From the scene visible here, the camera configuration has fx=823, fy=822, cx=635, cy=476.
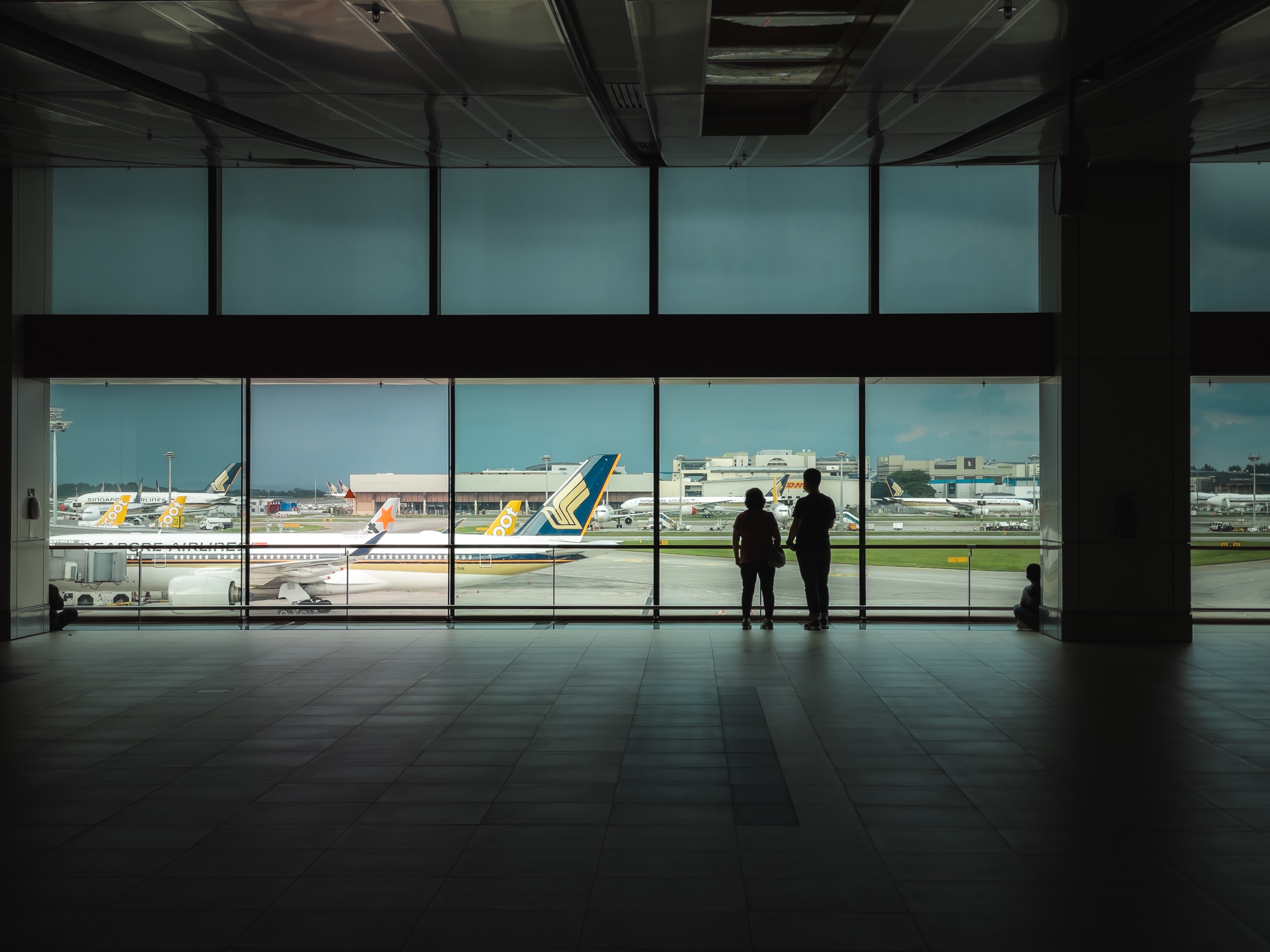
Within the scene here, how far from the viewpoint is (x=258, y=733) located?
470 cm

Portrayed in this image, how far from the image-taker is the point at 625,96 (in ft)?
19.6

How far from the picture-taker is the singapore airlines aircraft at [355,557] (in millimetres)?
8727

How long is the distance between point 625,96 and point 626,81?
0.27 metres

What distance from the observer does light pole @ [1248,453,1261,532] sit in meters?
9.62

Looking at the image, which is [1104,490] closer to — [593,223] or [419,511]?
[593,223]

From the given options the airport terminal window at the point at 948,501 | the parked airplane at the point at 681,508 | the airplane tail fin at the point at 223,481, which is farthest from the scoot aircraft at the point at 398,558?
the airport terminal window at the point at 948,501

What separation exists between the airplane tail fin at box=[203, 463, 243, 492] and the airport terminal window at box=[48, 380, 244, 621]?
174 inches

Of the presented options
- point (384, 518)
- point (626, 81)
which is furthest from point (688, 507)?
point (626, 81)

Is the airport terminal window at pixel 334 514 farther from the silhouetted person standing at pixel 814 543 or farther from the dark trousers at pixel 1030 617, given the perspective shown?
the dark trousers at pixel 1030 617

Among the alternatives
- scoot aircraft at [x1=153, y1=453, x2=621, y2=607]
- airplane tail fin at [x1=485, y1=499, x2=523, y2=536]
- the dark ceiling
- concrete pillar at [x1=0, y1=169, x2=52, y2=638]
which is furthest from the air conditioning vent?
airplane tail fin at [x1=485, y1=499, x2=523, y2=536]

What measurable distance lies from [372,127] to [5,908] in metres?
5.55

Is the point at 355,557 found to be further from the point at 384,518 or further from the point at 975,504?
the point at 975,504

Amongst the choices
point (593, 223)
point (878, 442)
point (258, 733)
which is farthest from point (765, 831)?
point (593, 223)

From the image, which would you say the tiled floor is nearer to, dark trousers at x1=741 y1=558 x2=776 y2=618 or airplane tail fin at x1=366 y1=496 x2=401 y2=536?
dark trousers at x1=741 y1=558 x2=776 y2=618
